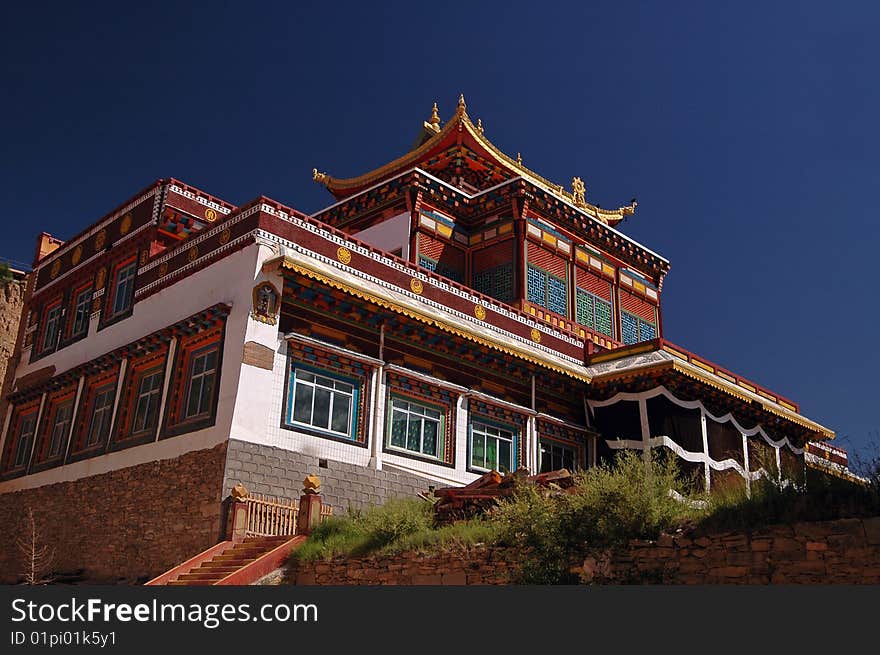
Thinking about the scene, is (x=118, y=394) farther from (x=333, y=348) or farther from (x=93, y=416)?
(x=333, y=348)

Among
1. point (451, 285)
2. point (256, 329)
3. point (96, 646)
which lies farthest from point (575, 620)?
point (451, 285)

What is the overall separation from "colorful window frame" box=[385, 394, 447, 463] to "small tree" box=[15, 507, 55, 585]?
8.01m

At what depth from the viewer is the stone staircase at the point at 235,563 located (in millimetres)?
13938

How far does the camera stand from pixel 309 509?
1568cm

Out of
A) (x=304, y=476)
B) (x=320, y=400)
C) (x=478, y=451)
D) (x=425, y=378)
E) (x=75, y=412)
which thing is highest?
(x=425, y=378)

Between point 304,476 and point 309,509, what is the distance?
191cm

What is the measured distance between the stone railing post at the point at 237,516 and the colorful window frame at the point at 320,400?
203cm

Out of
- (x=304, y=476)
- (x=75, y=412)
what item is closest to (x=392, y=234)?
(x=75, y=412)

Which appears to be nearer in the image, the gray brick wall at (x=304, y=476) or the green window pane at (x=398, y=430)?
the gray brick wall at (x=304, y=476)

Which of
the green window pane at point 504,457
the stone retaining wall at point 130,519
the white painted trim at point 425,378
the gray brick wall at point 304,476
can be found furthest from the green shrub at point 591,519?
the green window pane at point 504,457

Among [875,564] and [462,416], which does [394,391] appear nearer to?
[462,416]

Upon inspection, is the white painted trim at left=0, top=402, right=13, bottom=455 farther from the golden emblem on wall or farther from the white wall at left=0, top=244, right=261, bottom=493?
the golden emblem on wall

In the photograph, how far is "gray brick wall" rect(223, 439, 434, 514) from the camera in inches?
656

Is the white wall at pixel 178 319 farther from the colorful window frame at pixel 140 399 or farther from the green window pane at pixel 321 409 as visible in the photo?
the green window pane at pixel 321 409
